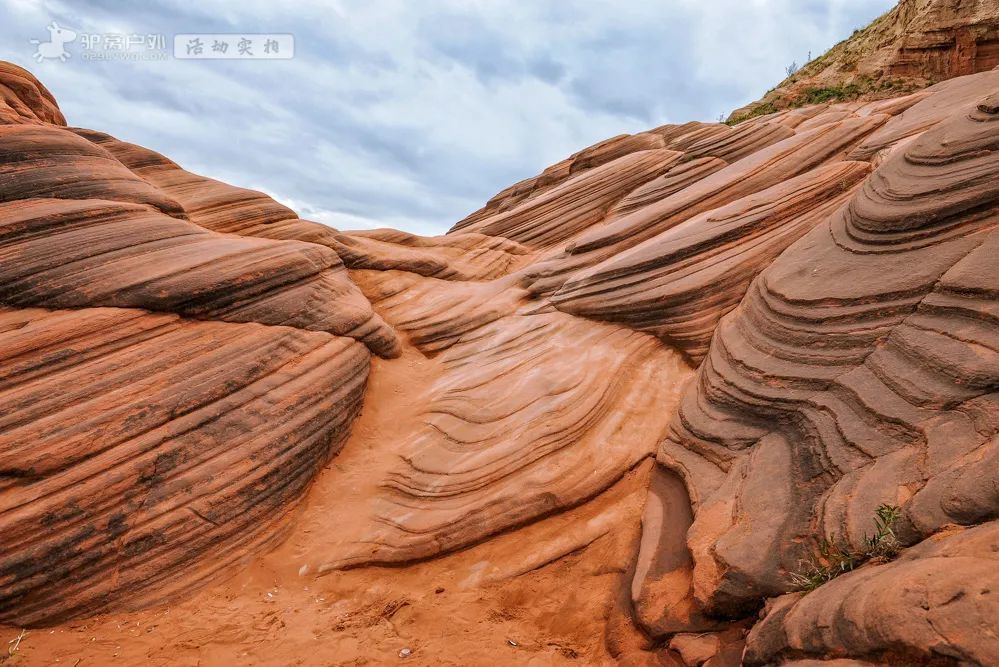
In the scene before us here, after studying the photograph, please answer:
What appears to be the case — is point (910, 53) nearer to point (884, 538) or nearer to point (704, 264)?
point (704, 264)

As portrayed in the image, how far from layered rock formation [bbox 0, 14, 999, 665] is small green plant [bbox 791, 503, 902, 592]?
100mm

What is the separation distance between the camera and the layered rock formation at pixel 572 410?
5.14 metres

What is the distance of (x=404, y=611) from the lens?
7.02m

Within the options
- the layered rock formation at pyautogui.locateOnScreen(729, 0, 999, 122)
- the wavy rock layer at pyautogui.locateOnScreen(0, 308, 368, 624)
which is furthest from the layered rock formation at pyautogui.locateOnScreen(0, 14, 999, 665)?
the layered rock formation at pyautogui.locateOnScreen(729, 0, 999, 122)

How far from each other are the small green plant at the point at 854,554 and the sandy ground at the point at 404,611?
1833mm

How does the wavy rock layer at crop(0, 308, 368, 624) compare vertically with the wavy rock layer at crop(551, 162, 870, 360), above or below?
below

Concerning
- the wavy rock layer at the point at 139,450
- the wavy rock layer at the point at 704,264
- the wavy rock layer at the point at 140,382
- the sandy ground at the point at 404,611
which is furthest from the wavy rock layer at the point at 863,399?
the wavy rock layer at the point at 140,382

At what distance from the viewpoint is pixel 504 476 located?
8.39 metres

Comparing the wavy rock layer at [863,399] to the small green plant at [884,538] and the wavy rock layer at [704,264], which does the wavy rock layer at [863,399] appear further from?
the wavy rock layer at [704,264]

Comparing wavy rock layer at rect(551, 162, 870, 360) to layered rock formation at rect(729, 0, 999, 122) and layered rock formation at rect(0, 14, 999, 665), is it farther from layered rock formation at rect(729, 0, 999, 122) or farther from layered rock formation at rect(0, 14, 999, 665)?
layered rock formation at rect(729, 0, 999, 122)

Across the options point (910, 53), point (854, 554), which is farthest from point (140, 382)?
point (910, 53)

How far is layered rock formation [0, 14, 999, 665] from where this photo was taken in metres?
5.14

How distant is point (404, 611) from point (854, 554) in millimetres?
5370

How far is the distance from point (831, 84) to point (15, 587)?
36.2 metres
